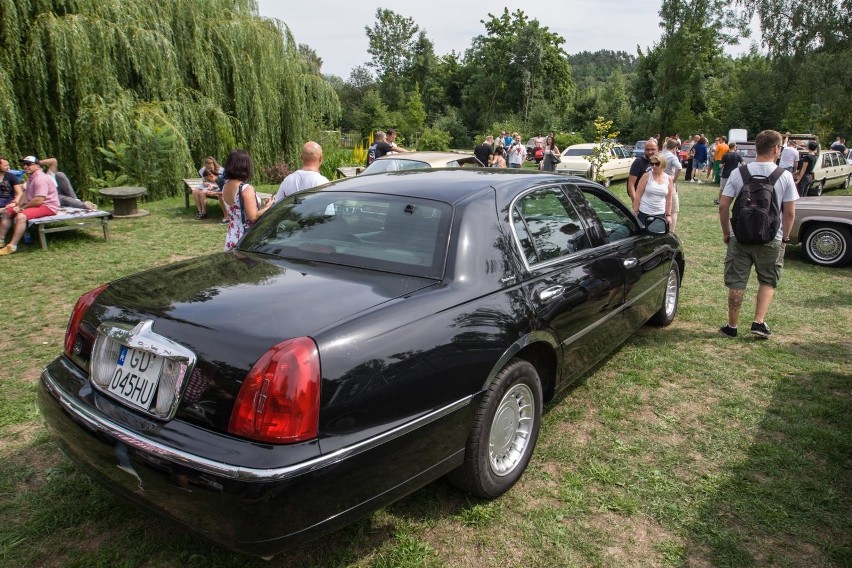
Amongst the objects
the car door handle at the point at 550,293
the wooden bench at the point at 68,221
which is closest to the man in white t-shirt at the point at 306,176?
the car door handle at the point at 550,293

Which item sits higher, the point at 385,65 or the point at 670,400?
Answer: the point at 385,65

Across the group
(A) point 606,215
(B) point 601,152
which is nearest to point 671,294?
(A) point 606,215

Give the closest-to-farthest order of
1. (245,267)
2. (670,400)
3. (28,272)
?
(245,267) → (670,400) → (28,272)

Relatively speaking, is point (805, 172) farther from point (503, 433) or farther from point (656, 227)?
point (503, 433)

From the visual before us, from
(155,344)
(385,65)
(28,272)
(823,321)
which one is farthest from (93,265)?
(385,65)

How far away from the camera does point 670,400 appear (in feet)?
13.3

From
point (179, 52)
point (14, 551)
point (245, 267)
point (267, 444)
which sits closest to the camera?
point (267, 444)

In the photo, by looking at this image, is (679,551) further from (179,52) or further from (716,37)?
(716,37)

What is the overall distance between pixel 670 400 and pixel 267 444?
10.3 ft

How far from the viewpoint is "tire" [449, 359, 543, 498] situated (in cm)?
265

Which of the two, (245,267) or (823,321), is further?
(823,321)

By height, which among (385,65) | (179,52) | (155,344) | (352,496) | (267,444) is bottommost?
(352,496)

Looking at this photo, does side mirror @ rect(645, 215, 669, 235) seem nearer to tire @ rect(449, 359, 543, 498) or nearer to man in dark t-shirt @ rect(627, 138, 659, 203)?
tire @ rect(449, 359, 543, 498)

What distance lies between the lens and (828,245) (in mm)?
8469
